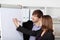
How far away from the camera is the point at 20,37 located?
2.28 meters

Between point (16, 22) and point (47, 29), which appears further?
point (16, 22)

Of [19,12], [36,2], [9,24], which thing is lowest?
[9,24]

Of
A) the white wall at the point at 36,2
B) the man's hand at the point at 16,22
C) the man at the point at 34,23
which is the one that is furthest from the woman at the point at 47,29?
the white wall at the point at 36,2

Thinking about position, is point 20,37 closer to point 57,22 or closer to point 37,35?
point 37,35

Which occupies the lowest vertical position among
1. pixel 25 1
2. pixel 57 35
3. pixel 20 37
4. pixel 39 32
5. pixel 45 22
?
pixel 57 35

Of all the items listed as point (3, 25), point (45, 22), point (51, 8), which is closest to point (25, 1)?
point (51, 8)

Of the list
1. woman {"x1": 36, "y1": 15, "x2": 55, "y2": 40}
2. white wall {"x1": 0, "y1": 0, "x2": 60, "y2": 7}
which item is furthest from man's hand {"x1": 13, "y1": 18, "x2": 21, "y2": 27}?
white wall {"x1": 0, "y1": 0, "x2": 60, "y2": 7}

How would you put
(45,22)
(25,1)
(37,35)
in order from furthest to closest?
(25,1) < (37,35) < (45,22)

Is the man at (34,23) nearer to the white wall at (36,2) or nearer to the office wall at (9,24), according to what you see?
the office wall at (9,24)

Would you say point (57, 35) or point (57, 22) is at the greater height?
point (57, 22)

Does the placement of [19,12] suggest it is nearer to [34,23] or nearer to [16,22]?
[16,22]

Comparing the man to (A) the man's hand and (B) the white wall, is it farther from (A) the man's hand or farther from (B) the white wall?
(B) the white wall

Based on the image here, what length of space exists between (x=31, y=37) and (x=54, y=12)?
116 centimetres

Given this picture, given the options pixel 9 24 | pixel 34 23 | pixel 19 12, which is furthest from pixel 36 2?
pixel 9 24
